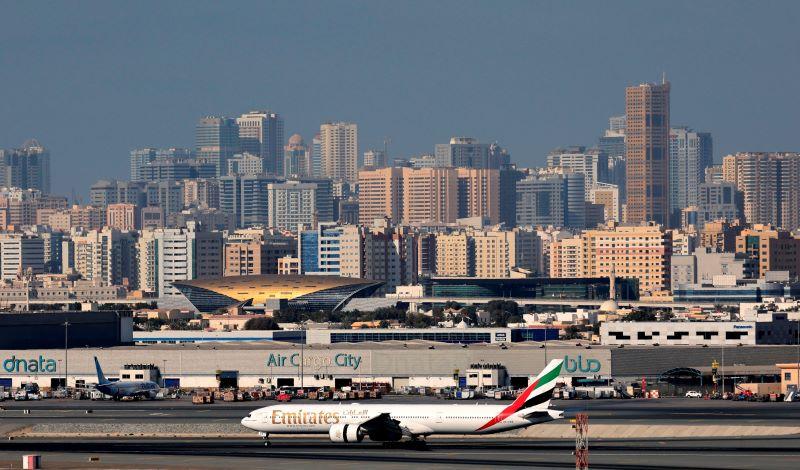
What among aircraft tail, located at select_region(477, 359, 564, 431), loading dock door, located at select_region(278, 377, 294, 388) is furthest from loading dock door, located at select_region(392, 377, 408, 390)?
aircraft tail, located at select_region(477, 359, 564, 431)

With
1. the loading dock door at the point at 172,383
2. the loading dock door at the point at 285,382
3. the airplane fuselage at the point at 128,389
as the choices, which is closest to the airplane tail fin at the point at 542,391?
the airplane fuselage at the point at 128,389

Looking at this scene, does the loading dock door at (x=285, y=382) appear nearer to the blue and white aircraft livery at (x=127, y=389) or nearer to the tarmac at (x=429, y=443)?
the blue and white aircraft livery at (x=127, y=389)

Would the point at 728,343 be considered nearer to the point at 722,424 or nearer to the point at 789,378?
the point at 789,378

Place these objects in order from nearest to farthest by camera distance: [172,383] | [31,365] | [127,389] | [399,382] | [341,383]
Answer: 1. [127,389]
2. [399,382]
3. [341,383]
4. [172,383]
5. [31,365]

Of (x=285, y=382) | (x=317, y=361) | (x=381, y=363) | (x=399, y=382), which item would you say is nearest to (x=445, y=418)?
(x=399, y=382)

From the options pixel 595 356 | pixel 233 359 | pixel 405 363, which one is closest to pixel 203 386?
pixel 233 359

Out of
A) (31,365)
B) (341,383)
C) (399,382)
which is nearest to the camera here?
(399,382)

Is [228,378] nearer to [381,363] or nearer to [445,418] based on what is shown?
[381,363]
